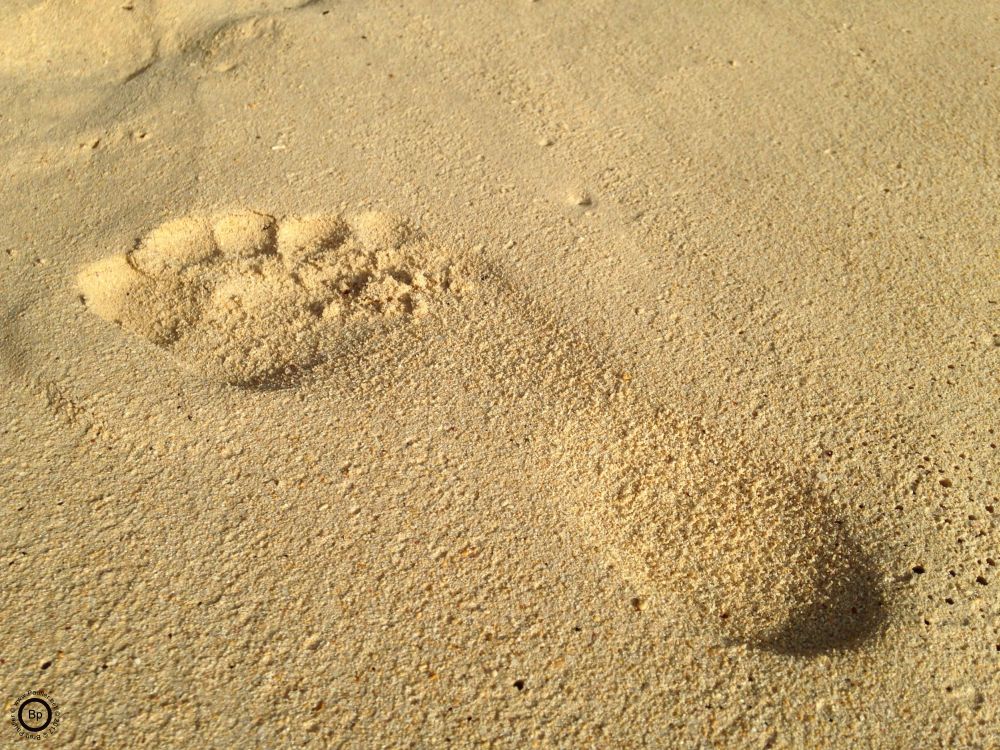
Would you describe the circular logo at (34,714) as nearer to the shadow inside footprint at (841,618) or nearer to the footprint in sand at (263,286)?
the footprint in sand at (263,286)

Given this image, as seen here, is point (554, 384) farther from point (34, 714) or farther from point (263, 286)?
point (34, 714)

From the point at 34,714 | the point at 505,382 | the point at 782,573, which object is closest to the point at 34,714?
the point at 34,714

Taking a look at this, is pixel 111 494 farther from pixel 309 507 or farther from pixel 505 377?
pixel 505 377

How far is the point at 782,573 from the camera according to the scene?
1822mm

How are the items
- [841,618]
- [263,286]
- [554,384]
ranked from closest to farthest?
1. [841,618]
2. [554,384]
3. [263,286]

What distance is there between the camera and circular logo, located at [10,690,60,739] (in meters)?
1.54

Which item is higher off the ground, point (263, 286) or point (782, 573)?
point (782, 573)

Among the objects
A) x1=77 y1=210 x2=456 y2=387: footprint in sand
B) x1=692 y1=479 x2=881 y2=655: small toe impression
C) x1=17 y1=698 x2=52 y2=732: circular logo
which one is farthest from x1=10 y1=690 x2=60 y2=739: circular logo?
x1=692 y1=479 x2=881 y2=655: small toe impression

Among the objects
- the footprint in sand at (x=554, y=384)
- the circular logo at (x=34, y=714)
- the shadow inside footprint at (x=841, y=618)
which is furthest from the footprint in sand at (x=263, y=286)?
the shadow inside footprint at (x=841, y=618)

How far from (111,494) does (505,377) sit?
858 mm

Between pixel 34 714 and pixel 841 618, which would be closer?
pixel 34 714

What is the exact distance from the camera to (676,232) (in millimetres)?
2449

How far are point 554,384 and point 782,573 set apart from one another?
0.62 meters

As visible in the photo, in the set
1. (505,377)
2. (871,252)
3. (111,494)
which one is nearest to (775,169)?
(871,252)
